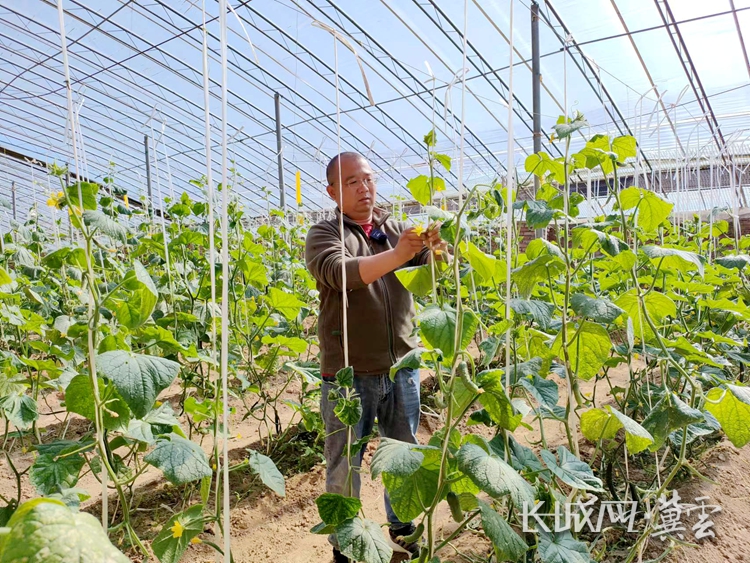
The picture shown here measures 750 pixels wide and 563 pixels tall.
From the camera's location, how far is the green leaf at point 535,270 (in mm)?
1179

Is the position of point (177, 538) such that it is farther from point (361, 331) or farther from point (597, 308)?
point (597, 308)

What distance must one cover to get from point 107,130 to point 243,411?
38.4 ft

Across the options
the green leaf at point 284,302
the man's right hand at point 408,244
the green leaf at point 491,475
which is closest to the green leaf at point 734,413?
the green leaf at point 491,475

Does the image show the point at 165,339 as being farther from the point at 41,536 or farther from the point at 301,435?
the point at 301,435

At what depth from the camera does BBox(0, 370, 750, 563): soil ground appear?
5.48ft

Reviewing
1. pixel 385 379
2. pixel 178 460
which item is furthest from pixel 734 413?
pixel 178 460

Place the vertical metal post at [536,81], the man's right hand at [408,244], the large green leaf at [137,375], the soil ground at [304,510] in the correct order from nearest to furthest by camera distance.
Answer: the large green leaf at [137,375], the man's right hand at [408,244], the soil ground at [304,510], the vertical metal post at [536,81]

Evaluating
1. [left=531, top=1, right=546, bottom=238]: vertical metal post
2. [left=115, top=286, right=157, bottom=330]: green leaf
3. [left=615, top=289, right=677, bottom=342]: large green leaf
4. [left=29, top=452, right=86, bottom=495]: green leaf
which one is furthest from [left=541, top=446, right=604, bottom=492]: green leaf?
[left=531, top=1, right=546, bottom=238]: vertical metal post

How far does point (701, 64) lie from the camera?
6910 millimetres

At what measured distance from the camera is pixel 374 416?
1767 millimetres

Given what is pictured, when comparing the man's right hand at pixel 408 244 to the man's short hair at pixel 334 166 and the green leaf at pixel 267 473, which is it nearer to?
the man's short hair at pixel 334 166

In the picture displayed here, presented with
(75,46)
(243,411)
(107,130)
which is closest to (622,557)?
(243,411)

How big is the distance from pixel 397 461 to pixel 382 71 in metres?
8.49

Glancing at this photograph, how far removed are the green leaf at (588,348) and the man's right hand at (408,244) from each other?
427mm
